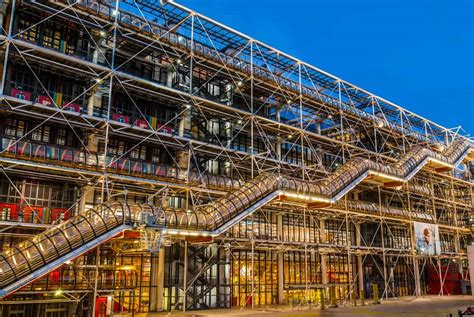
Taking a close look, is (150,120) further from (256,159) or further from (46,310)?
(46,310)

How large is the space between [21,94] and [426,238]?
85.4ft

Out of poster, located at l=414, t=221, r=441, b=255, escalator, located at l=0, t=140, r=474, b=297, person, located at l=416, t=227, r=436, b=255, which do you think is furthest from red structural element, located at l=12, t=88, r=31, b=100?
person, located at l=416, t=227, r=436, b=255

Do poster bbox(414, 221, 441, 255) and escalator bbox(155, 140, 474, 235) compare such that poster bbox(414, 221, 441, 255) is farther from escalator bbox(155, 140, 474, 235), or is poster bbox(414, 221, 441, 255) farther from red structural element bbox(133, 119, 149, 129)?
red structural element bbox(133, 119, 149, 129)

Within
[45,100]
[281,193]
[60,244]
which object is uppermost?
[45,100]

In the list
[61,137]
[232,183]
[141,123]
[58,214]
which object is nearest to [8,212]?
[58,214]

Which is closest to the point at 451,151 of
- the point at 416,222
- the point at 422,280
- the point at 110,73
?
the point at 416,222

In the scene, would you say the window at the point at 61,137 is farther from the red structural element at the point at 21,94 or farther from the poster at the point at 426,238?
the poster at the point at 426,238

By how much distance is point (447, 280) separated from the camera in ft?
119

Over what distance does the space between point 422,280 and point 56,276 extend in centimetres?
2917

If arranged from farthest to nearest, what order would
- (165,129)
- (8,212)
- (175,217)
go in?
(165,129)
(175,217)
(8,212)

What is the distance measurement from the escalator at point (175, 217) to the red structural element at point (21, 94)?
17.4 feet

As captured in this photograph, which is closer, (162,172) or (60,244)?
(60,244)

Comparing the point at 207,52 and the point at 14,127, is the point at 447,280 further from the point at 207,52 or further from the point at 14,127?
the point at 14,127

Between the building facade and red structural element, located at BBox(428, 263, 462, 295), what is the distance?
183 inches
